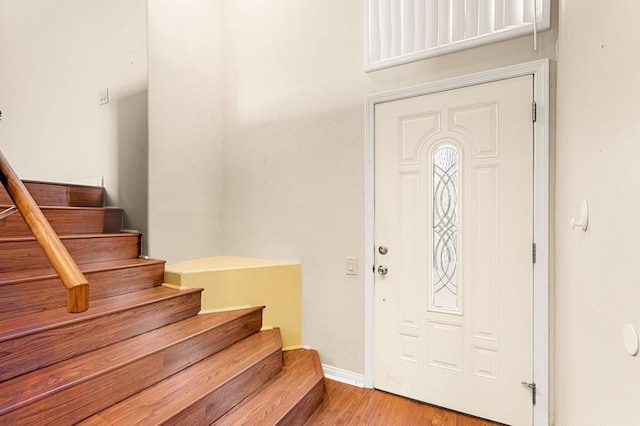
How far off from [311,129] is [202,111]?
1.08 metres

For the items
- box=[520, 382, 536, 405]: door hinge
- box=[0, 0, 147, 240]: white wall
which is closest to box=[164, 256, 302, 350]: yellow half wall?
box=[0, 0, 147, 240]: white wall

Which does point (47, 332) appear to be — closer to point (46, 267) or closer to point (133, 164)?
point (46, 267)

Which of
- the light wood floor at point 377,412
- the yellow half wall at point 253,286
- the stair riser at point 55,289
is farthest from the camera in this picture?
the yellow half wall at point 253,286

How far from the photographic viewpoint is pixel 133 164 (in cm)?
261

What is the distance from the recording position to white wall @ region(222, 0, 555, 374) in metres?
2.35

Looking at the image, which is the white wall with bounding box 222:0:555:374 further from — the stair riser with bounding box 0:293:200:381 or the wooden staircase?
the stair riser with bounding box 0:293:200:381

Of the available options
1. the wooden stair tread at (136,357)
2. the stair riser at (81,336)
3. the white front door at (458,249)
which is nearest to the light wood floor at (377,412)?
the white front door at (458,249)

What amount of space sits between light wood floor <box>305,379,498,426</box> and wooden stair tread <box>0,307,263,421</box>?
72 cm

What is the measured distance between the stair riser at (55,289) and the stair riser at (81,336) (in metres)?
0.31

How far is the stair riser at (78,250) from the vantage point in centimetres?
184

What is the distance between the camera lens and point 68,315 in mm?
1604

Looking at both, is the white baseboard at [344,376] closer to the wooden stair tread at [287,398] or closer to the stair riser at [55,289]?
the wooden stair tread at [287,398]

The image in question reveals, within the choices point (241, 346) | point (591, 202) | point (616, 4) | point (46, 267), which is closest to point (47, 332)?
point (46, 267)

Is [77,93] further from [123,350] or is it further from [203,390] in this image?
[203,390]
